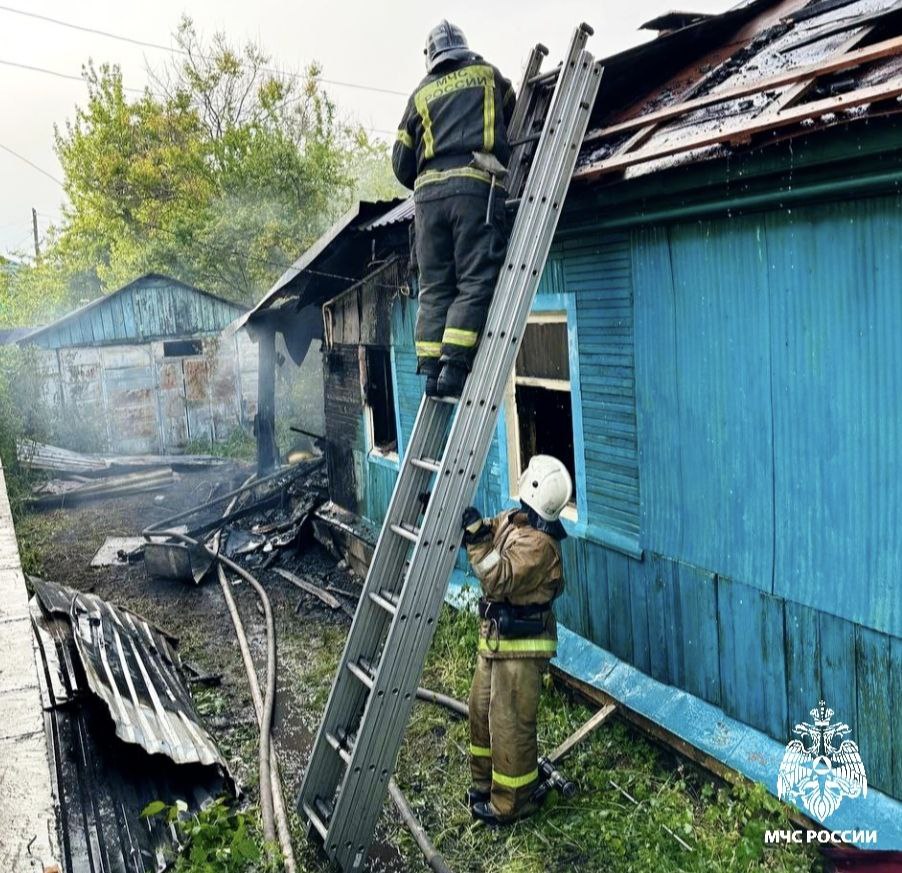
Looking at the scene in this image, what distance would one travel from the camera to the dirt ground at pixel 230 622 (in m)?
5.84

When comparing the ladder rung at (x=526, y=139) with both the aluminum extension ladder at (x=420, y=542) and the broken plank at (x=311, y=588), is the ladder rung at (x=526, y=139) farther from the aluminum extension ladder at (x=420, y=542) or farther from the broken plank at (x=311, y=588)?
the broken plank at (x=311, y=588)

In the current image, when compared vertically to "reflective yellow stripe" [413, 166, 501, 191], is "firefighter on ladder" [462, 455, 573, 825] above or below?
below

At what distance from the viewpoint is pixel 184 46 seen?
96.7 feet

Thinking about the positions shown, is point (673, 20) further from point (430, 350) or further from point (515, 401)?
point (430, 350)

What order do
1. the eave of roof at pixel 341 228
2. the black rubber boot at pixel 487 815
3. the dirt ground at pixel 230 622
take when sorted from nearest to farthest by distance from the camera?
the black rubber boot at pixel 487 815
the dirt ground at pixel 230 622
the eave of roof at pixel 341 228

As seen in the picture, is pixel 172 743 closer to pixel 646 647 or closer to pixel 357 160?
pixel 646 647

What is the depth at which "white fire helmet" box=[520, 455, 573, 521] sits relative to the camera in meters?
4.30

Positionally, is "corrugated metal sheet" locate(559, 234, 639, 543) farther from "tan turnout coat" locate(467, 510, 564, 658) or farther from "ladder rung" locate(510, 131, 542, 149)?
"tan turnout coat" locate(467, 510, 564, 658)

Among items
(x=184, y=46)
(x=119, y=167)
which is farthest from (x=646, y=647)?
(x=184, y=46)

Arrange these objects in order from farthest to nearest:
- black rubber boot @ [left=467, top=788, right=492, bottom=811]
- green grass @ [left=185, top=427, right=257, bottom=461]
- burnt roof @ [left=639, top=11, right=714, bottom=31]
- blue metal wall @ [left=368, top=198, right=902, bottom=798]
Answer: green grass @ [left=185, top=427, right=257, bottom=461] < burnt roof @ [left=639, top=11, right=714, bottom=31] < black rubber boot @ [left=467, top=788, right=492, bottom=811] < blue metal wall @ [left=368, top=198, right=902, bottom=798]

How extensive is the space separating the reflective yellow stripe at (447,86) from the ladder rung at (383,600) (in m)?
2.44

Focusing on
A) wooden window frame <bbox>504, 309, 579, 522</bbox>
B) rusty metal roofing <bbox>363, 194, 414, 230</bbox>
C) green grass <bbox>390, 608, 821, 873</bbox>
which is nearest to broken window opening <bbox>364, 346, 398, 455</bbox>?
rusty metal roofing <bbox>363, 194, 414, 230</bbox>

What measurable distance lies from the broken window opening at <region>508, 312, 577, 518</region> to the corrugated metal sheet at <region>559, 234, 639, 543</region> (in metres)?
0.50

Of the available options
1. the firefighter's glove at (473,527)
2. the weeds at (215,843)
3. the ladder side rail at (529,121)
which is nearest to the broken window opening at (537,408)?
the ladder side rail at (529,121)
